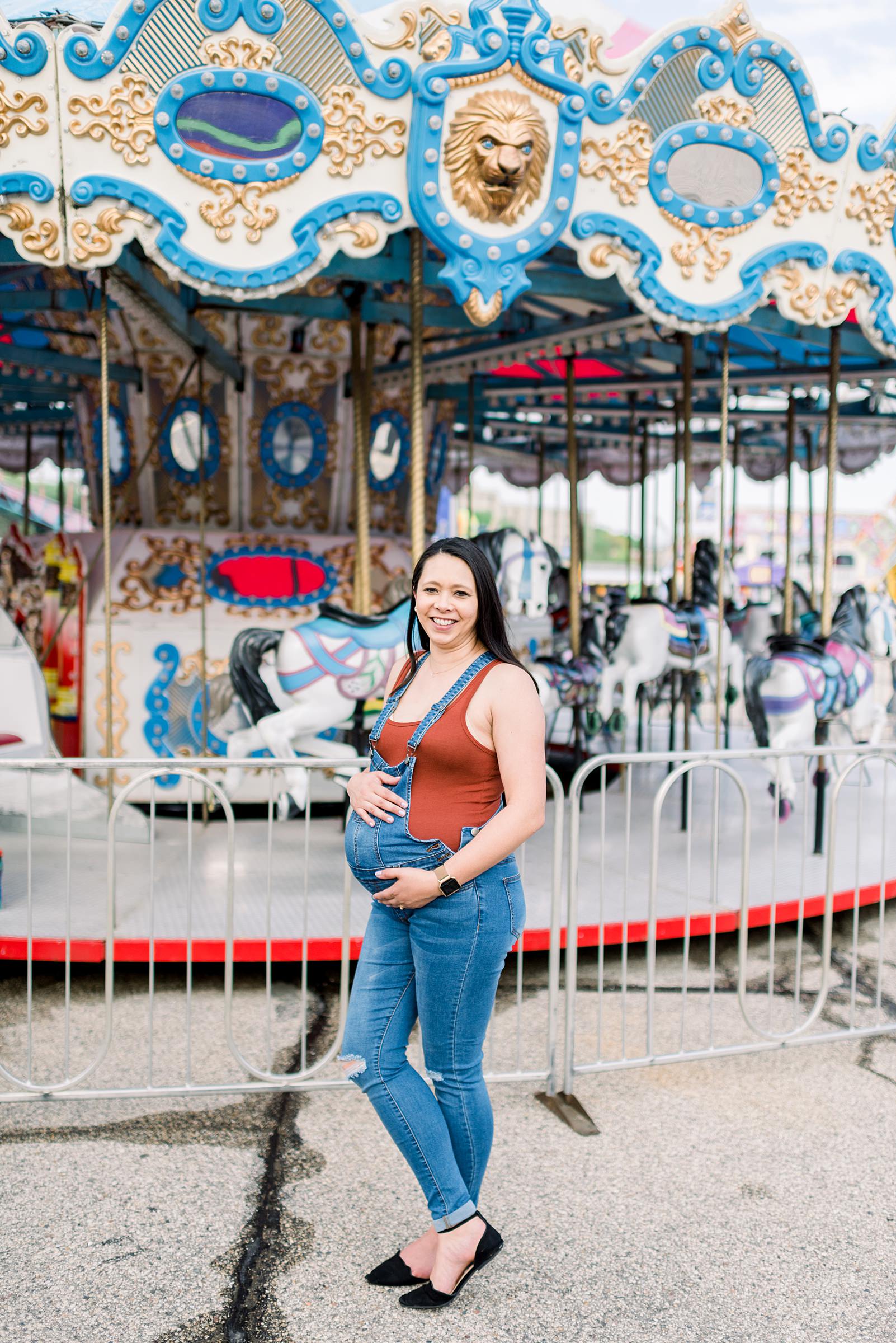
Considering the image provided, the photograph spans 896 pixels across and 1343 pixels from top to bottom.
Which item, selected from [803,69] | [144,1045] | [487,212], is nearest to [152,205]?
[487,212]

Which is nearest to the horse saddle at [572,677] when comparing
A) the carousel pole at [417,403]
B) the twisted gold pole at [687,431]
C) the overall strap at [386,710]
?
the twisted gold pole at [687,431]

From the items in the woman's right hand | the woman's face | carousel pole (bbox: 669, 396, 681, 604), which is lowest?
the woman's right hand

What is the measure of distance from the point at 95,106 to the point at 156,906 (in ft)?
9.50

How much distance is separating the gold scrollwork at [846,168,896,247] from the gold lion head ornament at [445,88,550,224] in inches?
56.7

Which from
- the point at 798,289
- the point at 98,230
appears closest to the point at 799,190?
the point at 798,289

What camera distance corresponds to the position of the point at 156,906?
4.38 meters

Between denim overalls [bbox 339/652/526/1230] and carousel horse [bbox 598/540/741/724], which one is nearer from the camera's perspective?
denim overalls [bbox 339/652/526/1230]

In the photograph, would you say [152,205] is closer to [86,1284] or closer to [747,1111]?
[86,1284]

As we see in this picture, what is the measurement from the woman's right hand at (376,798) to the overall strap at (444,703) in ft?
0.22

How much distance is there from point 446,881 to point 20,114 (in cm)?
308

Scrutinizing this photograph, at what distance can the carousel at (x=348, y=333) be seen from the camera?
12.2ft

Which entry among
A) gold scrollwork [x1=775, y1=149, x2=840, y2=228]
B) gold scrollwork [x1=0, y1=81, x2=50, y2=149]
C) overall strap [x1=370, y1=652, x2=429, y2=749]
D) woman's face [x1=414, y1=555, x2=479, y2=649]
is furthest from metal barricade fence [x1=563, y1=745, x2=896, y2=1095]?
gold scrollwork [x1=0, y1=81, x2=50, y2=149]

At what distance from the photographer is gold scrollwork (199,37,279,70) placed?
11.9 ft

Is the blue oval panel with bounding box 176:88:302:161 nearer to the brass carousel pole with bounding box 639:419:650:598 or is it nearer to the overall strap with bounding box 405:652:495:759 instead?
the overall strap with bounding box 405:652:495:759
